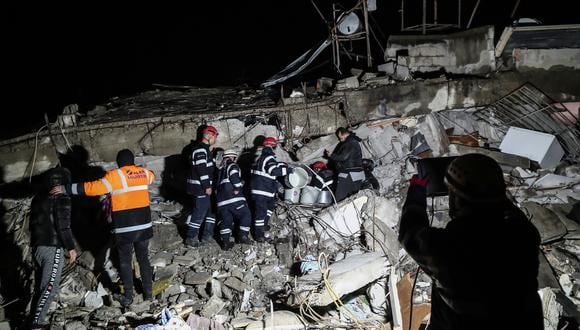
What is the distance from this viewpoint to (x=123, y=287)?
230 inches

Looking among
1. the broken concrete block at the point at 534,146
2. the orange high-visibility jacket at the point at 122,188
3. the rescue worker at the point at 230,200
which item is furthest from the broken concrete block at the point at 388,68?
the orange high-visibility jacket at the point at 122,188

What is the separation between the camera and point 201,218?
695 cm

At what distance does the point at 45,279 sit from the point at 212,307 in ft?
7.48

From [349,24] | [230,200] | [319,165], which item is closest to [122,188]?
[230,200]

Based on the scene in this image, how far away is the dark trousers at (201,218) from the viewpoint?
6883mm

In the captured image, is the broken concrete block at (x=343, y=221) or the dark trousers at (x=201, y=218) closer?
the dark trousers at (x=201, y=218)

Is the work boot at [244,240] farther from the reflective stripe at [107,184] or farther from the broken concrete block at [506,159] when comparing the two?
the broken concrete block at [506,159]

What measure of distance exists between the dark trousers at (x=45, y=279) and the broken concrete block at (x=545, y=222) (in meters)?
7.87

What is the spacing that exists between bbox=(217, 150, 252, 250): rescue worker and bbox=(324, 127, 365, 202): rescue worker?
6.33ft

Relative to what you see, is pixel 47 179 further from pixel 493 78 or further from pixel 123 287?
pixel 493 78

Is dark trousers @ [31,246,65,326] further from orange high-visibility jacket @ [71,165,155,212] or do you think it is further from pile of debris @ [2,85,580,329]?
orange high-visibility jacket @ [71,165,155,212]

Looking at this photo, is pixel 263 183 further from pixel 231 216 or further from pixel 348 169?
pixel 348 169

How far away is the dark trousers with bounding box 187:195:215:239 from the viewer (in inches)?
271

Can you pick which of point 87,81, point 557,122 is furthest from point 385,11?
point 87,81
